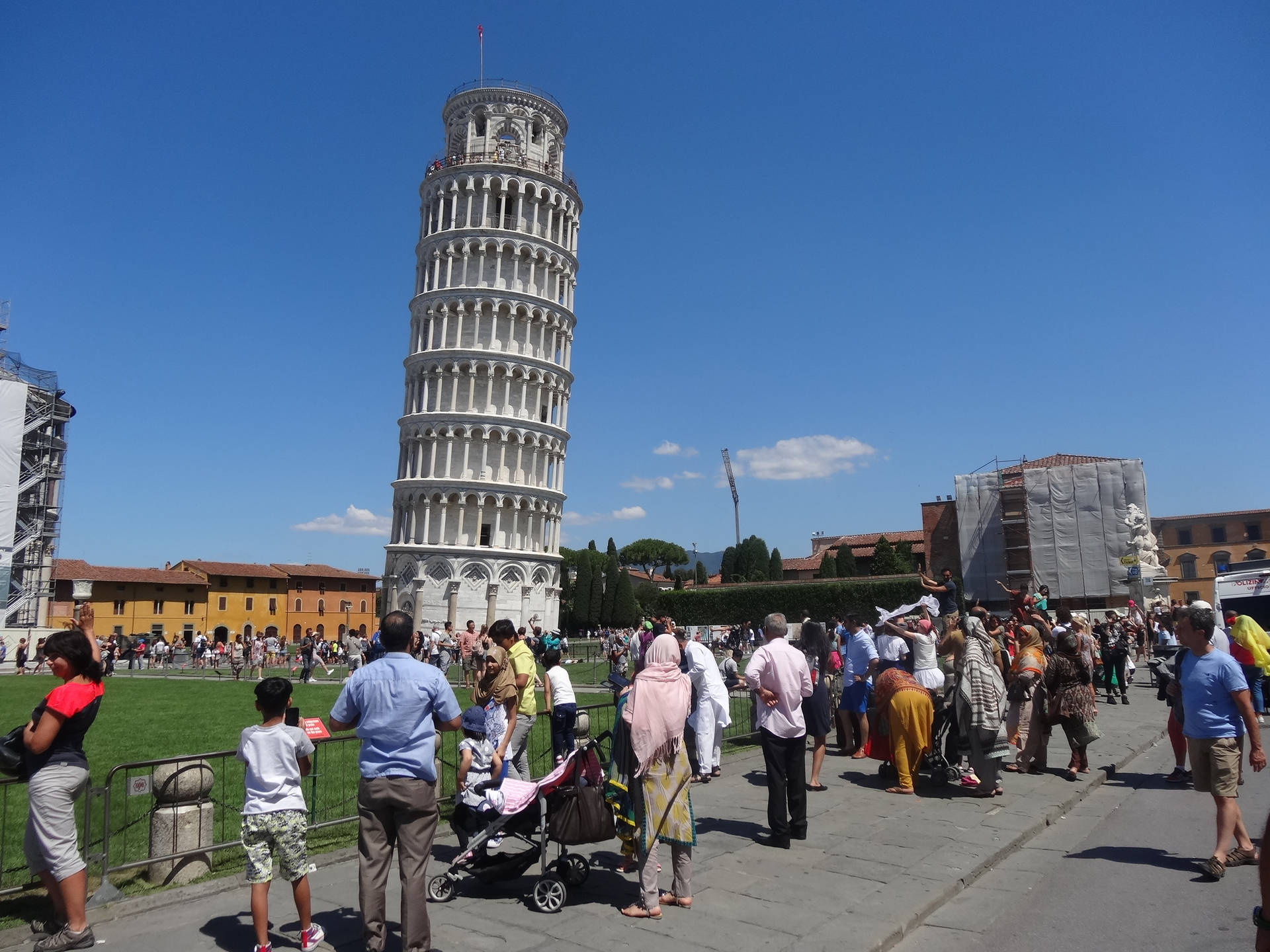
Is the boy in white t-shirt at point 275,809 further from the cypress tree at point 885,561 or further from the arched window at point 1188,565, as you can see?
the arched window at point 1188,565

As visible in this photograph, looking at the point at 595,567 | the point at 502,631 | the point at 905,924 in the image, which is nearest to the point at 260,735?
the point at 502,631

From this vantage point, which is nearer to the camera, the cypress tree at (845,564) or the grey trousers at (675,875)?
the grey trousers at (675,875)

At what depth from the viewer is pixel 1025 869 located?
6.80m

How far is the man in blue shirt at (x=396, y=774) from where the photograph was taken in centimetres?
490

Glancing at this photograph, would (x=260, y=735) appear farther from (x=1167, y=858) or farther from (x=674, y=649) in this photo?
(x=1167, y=858)

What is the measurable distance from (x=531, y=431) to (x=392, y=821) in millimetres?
51779

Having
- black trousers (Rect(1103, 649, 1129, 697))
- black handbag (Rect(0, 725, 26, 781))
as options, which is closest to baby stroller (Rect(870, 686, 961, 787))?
black handbag (Rect(0, 725, 26, 781))

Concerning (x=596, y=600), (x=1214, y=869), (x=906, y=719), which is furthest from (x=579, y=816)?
(x=596, y=600)

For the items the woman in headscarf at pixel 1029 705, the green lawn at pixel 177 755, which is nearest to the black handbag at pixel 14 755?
the green lawn at pixel 177 755

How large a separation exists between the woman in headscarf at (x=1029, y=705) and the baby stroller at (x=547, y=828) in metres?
6.51

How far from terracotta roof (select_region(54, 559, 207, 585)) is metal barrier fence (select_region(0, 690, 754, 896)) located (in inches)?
2477

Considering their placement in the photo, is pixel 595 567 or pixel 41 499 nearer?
pixel 41 499

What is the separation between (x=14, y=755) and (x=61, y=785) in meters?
0.32

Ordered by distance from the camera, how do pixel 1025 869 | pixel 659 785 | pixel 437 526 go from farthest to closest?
pixel 437 526
pixel 1025 869
pixel 659 785
